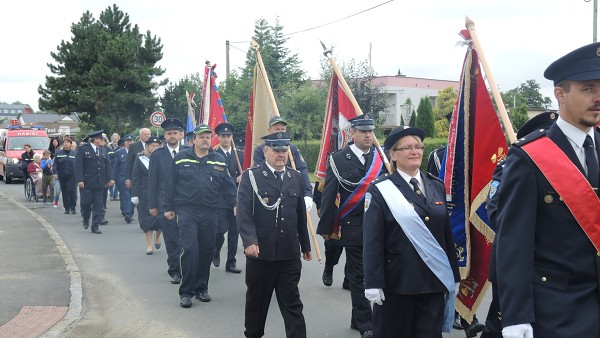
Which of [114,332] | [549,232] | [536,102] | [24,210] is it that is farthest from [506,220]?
[536,102]

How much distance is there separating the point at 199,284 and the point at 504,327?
5.53 metres

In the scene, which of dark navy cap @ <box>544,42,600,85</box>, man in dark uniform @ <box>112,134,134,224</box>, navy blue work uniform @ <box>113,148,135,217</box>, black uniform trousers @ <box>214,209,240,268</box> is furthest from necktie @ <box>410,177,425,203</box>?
navy blue work uniform @ <box>113,148,135,217</box>

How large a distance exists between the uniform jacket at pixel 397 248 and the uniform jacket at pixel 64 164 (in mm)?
14325

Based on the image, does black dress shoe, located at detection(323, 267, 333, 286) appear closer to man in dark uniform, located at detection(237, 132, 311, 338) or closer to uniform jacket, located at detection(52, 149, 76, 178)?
man in dark uniform, located at detection(237, 132, 311, 338)

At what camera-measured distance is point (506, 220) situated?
119 inches

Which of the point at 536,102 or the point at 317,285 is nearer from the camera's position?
the point at 317,285

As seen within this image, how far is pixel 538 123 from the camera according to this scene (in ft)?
14.8

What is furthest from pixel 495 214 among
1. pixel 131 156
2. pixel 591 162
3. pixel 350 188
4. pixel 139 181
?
pixel 131 156

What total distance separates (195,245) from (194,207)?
0.46m

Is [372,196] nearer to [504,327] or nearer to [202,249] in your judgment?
[504,327]

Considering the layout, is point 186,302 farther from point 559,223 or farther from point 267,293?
point 559,223

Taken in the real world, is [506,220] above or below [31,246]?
above

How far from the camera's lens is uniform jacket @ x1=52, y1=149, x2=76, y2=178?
17.6 m

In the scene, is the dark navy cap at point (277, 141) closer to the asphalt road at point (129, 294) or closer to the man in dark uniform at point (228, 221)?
the asphalt road at point (129, 294)
